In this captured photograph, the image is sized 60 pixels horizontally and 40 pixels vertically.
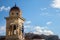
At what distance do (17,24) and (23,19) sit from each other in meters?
1.53

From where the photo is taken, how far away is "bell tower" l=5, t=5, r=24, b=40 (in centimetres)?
3800

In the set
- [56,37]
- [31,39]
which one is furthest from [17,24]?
[56,37]

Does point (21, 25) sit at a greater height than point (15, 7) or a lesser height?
lesser

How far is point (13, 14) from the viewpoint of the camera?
38.0m

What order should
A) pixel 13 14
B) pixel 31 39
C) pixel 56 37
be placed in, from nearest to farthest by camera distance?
pixel 13 14, pixel 31 39, pixel 56 37

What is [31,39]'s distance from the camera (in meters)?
41.1

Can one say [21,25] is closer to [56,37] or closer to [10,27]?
[10,27]

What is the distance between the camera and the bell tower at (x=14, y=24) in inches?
1496

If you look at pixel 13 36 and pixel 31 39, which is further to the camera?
pixel 31 39

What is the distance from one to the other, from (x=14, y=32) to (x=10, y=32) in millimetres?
713

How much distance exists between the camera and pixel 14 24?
38500 mm

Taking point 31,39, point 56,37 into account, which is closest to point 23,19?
point 31,39

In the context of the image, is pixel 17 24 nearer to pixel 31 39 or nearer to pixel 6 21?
pixel 6 21

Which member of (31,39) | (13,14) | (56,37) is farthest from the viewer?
(56,37)
